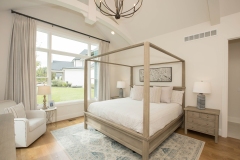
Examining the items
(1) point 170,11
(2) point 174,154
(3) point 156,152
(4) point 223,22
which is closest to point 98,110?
(3) point 156,152

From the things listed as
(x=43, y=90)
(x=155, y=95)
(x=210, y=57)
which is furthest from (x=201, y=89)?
(x=43, y=90)

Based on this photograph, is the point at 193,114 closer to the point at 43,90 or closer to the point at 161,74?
the point at 161,74

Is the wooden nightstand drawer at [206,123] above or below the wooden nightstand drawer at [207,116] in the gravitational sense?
below

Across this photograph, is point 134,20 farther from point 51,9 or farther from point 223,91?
point 223,91

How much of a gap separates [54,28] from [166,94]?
3.85 m

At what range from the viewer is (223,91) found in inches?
103

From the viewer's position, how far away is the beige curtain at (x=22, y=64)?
2.73 meters

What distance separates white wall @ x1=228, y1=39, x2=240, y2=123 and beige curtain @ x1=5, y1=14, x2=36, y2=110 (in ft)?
18.9

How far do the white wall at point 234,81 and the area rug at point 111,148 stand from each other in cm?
212

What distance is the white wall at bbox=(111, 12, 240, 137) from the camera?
2598 millimetres

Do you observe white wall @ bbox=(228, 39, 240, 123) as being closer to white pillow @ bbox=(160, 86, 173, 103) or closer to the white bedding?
white pillow @ bbox=(160, 86, 173, 103)

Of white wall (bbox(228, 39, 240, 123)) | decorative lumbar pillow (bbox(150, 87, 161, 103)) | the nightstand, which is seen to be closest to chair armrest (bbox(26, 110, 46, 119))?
decorative lumbar pillow (bbox(150, 87, 161, 103))

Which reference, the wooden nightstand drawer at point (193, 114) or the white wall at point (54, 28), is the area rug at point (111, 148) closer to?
the wooden nightstand drawer at point (193, 114)

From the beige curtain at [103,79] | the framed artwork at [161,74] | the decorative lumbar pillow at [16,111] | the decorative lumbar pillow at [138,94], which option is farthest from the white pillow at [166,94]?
the decorative lumbar pillow at [16,111]
